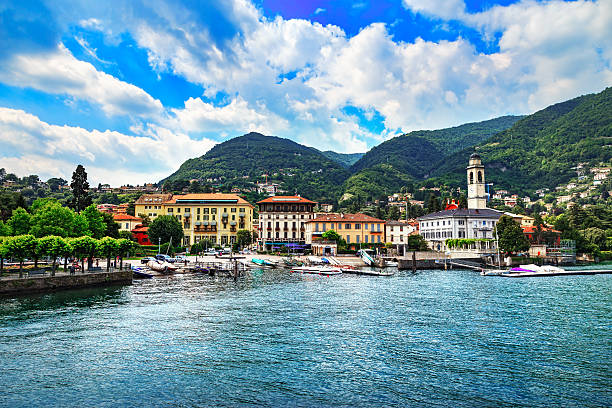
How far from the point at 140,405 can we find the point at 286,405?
5.59 metres

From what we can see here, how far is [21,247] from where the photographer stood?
42312 millimetres

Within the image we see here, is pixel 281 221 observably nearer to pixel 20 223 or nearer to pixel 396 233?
pixel 396 233

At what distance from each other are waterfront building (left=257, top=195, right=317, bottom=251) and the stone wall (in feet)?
184

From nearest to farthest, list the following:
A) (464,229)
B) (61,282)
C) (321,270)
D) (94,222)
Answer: (61,282) < (94,222) < (321,270) < (464,229)

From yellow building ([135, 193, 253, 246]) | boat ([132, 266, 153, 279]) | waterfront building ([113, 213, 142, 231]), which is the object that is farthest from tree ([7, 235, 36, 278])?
yellow building ([135, 193, 253, 246])

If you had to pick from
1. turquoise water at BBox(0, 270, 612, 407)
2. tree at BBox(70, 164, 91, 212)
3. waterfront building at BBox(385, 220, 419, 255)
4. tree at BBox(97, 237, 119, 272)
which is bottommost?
turquoise water at BBox(0, 270, 612, 407)

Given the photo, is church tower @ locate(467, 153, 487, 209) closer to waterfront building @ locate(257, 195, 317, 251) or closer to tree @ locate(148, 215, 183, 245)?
waterfront building @ locate(257, 195, 317, 251)

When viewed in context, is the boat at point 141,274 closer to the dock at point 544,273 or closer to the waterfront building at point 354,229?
the waterfront building at point 354,229

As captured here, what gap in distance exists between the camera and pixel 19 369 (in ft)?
65.1

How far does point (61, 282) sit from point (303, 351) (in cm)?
A: 3444

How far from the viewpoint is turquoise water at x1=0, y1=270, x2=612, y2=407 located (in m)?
17.3

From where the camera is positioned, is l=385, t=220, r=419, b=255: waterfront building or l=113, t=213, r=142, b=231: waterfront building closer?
l=385, t=220, r=419, b=255: waterfront building

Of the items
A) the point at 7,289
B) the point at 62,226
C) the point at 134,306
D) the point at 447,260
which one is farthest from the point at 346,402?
the point at 447,260

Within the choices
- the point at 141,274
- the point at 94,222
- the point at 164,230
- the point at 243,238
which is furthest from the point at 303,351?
the point at 243,238
